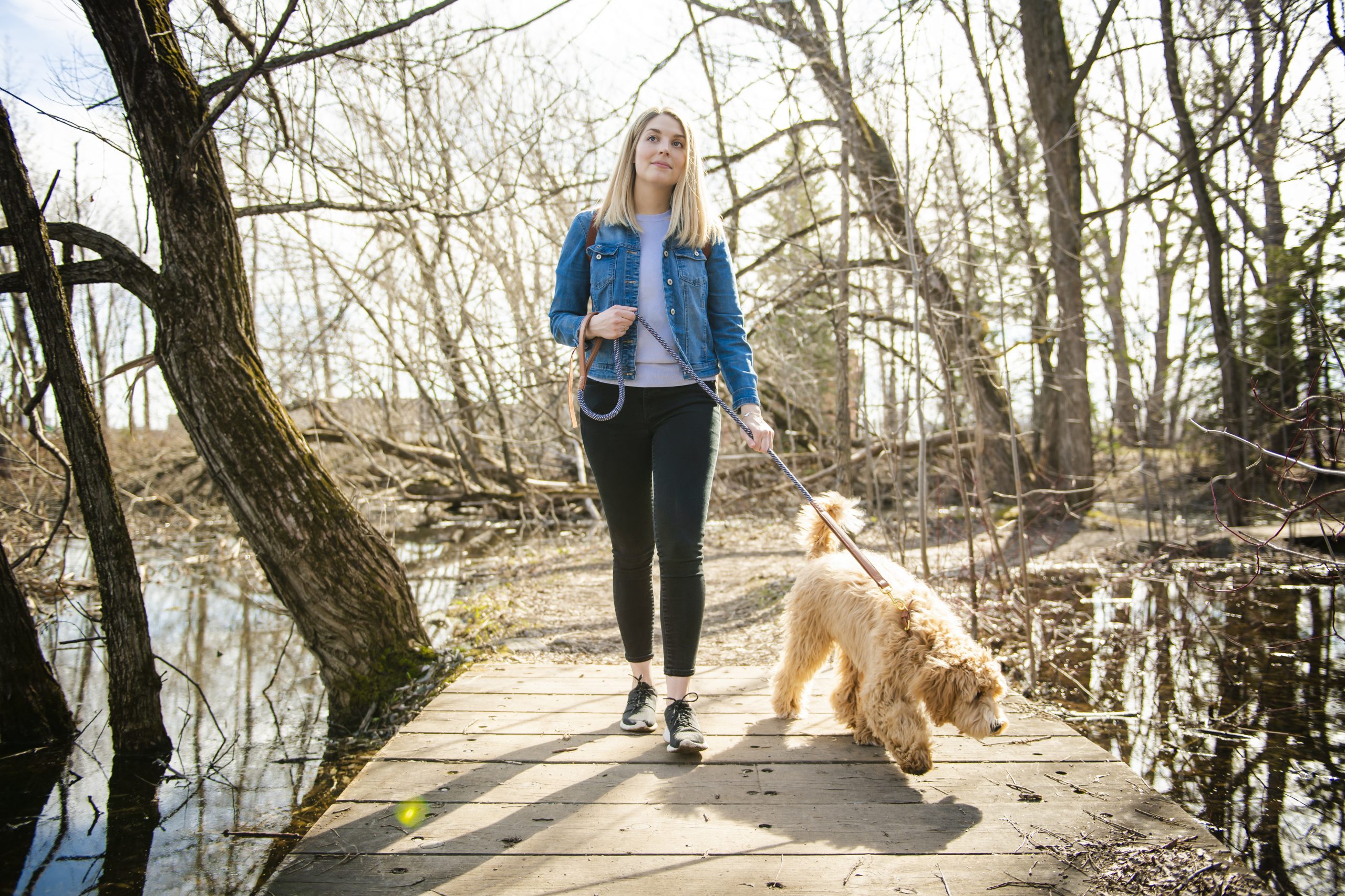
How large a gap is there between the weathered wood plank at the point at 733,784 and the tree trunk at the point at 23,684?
2.17 m

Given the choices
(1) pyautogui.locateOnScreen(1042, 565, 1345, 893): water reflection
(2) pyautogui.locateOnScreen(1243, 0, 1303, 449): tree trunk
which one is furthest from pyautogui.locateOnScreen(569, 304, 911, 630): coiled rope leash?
(2) pyautogui.locateOnScreen(1243, 0, 1303, 449): tree trunk

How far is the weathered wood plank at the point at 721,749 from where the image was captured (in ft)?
9.19

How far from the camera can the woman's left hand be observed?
273cm

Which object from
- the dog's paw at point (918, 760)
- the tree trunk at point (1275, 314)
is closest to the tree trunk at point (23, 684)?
the dog's paw at point (918, 760)

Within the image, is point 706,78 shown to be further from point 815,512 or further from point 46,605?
point 46,605

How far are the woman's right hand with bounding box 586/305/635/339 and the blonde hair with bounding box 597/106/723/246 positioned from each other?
1.13 ft

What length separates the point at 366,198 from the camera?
21.7 feet

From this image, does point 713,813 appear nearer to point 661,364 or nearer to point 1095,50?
point 661,364

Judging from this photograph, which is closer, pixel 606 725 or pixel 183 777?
pixel 606 725

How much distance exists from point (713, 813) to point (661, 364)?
141 centimetres

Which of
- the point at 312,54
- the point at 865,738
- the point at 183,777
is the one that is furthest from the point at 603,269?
the point at 183,777

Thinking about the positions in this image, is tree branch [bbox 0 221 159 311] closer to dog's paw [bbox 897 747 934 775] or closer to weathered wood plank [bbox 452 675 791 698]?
weathered wood plank [bbox 452 675 791 698]

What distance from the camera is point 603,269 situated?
2.90 metres

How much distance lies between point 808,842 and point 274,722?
3395 mm
